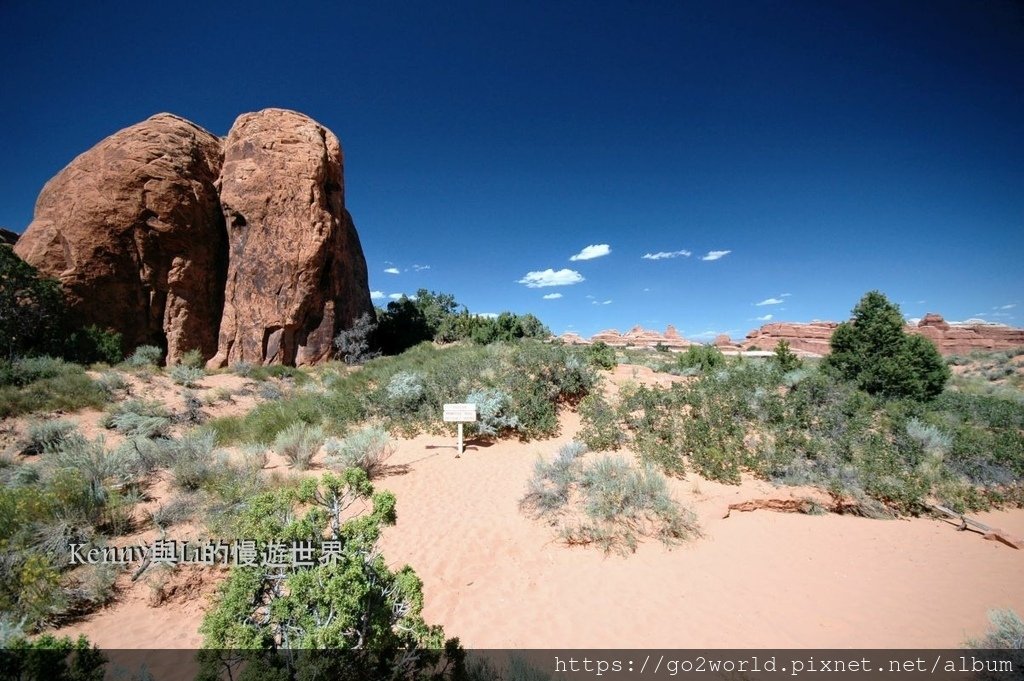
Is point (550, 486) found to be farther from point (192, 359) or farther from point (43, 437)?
point (192, 359)

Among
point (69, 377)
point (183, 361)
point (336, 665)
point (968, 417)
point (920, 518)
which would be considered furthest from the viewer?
point (183, 361)

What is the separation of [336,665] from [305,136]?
1990 cm

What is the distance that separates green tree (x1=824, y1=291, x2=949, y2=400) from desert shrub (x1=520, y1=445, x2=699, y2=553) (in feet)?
32.8

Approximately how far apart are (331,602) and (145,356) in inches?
701

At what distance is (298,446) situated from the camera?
684cm

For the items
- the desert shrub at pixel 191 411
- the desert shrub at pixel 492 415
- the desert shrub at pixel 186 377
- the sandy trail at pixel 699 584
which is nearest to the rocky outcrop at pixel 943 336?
the sandy trail at pixel 699 584

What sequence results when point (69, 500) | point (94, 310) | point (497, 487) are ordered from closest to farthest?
point (69, 500)
point (497, 487)
point (94, 310)

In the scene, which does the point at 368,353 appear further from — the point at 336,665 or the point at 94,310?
the point at 336,665

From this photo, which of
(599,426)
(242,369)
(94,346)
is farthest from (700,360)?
(94,346)

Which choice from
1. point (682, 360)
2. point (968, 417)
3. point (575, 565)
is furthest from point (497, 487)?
point (682, 360)

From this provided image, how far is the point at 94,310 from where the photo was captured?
14188 millimetres

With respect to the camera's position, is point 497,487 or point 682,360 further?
point 682,360

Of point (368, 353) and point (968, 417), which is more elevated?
point (368, 353)

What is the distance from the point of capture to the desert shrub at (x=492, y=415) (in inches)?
344
